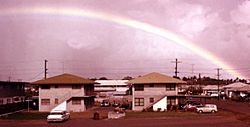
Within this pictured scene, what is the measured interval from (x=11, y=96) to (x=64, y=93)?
376 inches


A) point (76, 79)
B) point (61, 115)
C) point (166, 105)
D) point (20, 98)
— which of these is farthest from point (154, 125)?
point (20, 98)

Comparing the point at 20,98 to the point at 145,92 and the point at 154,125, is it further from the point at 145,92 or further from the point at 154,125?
the point at 154,125

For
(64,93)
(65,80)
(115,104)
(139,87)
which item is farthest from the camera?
(115,104)

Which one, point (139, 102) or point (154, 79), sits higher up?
point (154, 79)

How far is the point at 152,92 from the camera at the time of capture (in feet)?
237

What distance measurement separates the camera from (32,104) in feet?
266

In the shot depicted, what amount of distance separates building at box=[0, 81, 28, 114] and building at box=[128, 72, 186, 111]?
71.4 feet

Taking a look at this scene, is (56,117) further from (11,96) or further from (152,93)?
(152,93)

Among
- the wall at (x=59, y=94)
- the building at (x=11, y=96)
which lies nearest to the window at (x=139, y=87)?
the wall at (x=59, y=94)

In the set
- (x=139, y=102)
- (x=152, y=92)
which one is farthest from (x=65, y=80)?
(x=152, y=92)

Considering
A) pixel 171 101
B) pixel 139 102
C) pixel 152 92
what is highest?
pixel 152 92

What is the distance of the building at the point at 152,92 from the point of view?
71.5 metres

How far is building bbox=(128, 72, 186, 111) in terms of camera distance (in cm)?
7150

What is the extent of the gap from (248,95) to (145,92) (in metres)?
49.0
